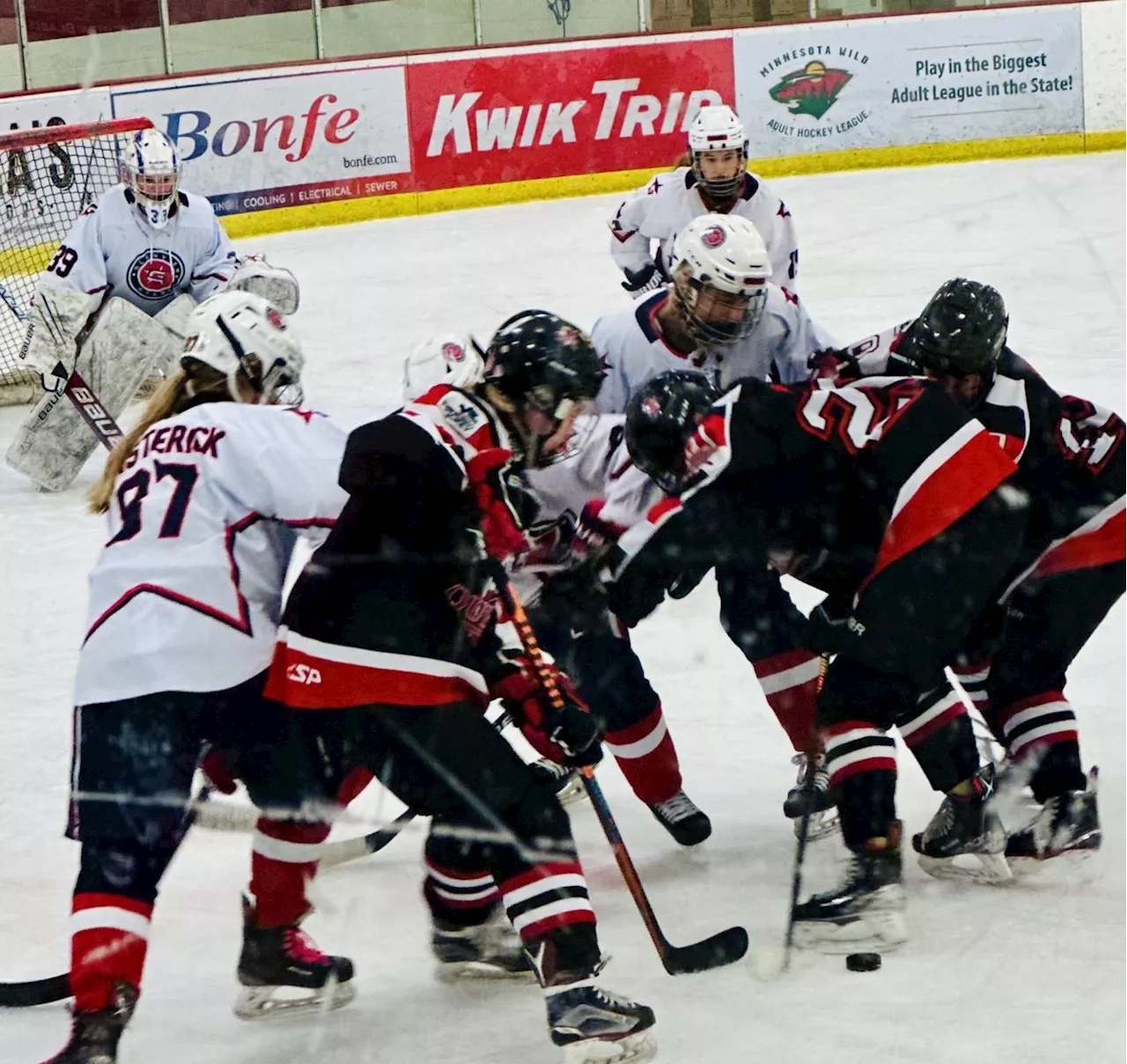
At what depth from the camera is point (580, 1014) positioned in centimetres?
204

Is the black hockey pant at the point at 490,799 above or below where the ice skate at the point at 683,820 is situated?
above

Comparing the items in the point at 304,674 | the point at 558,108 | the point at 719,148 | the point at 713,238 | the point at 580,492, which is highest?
the point at 558,108

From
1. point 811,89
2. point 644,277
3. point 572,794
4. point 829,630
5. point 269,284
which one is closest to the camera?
point 829,630

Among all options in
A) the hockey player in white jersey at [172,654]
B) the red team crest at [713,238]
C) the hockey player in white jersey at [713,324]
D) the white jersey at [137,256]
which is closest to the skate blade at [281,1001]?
the hockey player in white jersey at [172,654]

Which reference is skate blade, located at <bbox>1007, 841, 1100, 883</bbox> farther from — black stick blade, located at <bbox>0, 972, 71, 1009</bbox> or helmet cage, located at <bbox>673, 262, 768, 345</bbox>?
black stick blade, located at <bbox>0, 972, 71, 1009</bbox>

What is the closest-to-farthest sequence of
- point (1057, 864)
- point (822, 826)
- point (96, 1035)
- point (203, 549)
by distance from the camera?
point (96, 1035) < point (203, 549) < point (1057, 864) < point (822, 826)

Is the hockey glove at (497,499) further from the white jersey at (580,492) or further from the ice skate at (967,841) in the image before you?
the ice skate at (967,841)

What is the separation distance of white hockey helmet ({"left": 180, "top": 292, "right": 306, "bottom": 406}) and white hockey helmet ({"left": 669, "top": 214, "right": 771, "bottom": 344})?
2.44ft

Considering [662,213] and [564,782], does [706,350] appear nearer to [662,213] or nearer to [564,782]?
[564,782]

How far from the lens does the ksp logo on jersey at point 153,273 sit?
215 inches

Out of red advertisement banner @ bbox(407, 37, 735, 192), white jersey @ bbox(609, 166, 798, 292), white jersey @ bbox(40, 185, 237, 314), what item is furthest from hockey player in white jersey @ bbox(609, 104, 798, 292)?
red advertisement banner @ bbox(407, 37, 735, 192)

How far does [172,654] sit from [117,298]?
3.50 m

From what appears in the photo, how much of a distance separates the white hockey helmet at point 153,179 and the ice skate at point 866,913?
3692 mm

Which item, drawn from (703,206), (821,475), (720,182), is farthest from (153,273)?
(821,475)
